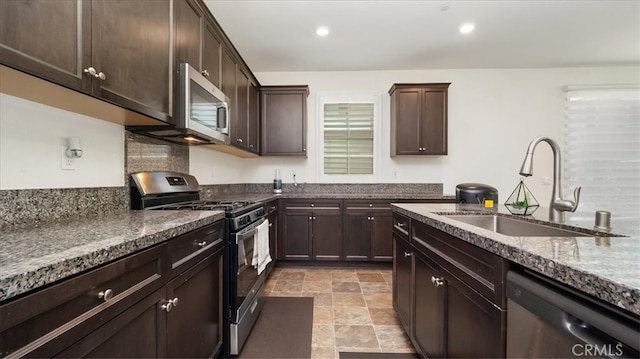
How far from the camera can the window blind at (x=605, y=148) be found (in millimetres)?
3645

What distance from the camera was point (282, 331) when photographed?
1.97 metres

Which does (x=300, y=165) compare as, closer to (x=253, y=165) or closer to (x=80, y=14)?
(x=253, y=165)

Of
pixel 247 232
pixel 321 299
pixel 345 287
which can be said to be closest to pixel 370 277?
pixel 345 287

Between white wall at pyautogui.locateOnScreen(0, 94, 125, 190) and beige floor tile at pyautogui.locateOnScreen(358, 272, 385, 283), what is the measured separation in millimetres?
2481

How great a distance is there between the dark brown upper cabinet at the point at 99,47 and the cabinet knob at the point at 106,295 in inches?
29.0

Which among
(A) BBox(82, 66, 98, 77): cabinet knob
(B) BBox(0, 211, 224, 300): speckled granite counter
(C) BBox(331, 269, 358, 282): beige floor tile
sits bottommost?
(C) BBox(331, 269, 358, 282): beige floor tile

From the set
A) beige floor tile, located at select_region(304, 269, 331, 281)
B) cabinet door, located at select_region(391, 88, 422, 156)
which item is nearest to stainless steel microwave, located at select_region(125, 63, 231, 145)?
beige floor tile, located at select_region(304, 269, 331, 281)

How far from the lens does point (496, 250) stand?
2.77 feet

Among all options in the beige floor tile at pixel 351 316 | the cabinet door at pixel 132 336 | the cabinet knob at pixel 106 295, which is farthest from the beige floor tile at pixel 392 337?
the cabinet knob at pixel 106 295

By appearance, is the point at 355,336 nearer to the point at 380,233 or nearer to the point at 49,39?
the point at 380,233

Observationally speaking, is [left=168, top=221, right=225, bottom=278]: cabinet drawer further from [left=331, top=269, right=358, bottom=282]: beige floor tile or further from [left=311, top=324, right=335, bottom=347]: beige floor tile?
[left=331, top=269, right=358, bottom=282]: beige floor tile

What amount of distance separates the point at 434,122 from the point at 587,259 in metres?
3.19

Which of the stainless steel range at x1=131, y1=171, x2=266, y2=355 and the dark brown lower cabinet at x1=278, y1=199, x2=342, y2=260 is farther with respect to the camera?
the dark brown lower cabinet at x1=278, y1=199, x2=342, y2=260

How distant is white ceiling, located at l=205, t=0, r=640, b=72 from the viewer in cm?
244
